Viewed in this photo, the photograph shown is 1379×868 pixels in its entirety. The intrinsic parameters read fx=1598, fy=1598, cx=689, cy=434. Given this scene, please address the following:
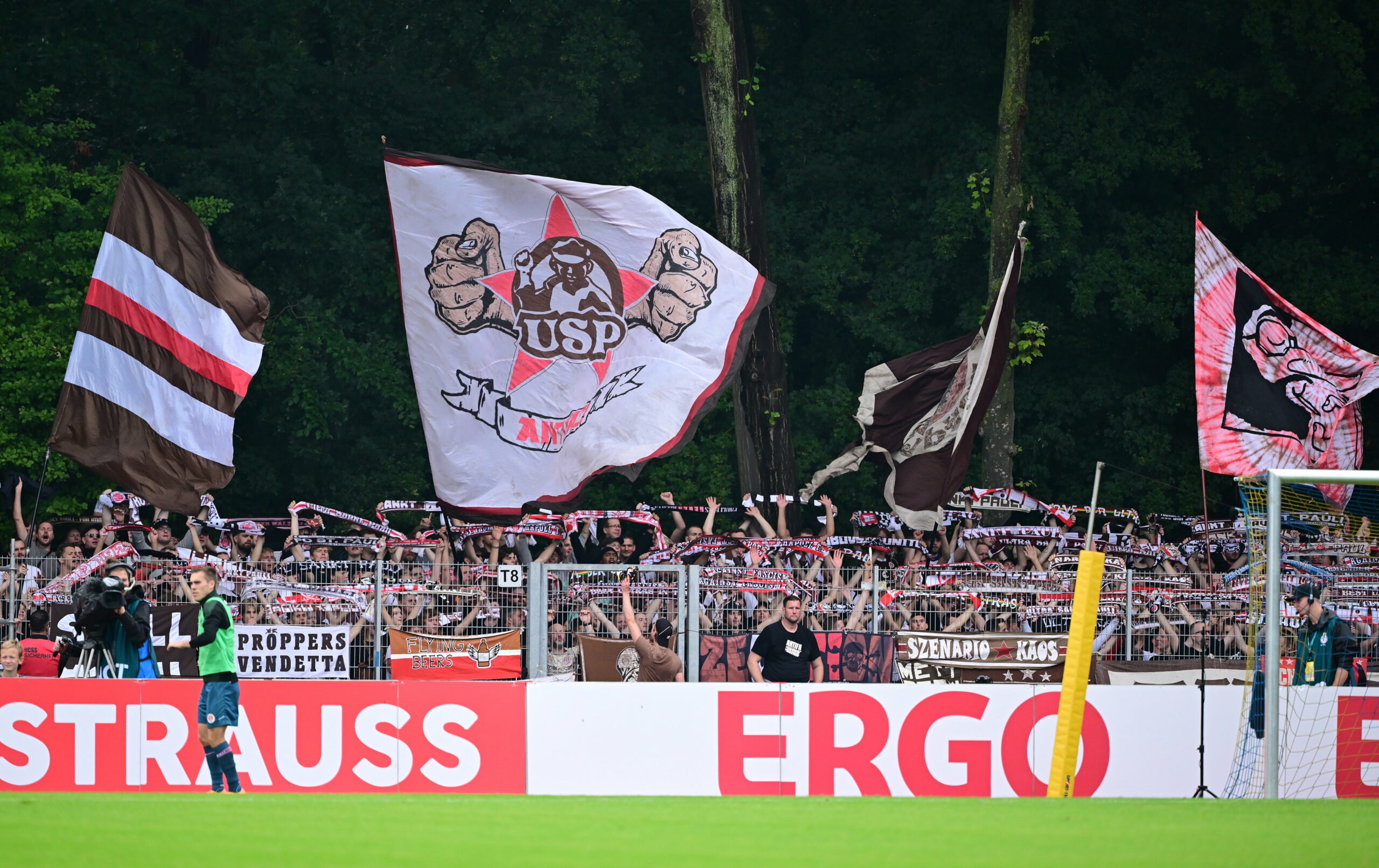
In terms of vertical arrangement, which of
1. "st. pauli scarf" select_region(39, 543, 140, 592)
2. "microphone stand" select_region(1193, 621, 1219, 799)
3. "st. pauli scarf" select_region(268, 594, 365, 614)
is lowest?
"microphone stand" select_region(1193, 621, 1219, 799)

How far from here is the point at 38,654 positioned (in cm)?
1534

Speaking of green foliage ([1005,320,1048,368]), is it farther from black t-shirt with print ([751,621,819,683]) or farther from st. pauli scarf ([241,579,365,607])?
st. pauli scarf ([241,579,365,607])

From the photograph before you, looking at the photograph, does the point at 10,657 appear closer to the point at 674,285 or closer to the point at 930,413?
the point at 674,285

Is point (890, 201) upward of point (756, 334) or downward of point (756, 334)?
upward

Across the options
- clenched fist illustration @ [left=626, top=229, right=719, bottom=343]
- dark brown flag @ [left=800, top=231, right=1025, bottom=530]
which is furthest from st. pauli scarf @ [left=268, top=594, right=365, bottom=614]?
dark brown flag @ [left=800, top=231, right=1025, bottom=530]

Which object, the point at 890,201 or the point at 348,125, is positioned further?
the point at 890,201

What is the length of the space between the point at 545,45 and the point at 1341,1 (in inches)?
552

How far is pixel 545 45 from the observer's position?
97.8 feet

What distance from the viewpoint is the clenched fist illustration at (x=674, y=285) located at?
16.5 metres

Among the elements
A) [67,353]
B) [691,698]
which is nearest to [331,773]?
[691,698]

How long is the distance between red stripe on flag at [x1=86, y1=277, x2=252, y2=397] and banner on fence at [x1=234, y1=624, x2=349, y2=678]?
2.39 metres

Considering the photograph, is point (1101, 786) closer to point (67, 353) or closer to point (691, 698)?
point (691, 698)

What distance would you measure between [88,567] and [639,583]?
5.29m

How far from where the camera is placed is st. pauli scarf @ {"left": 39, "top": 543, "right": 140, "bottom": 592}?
15.3m
